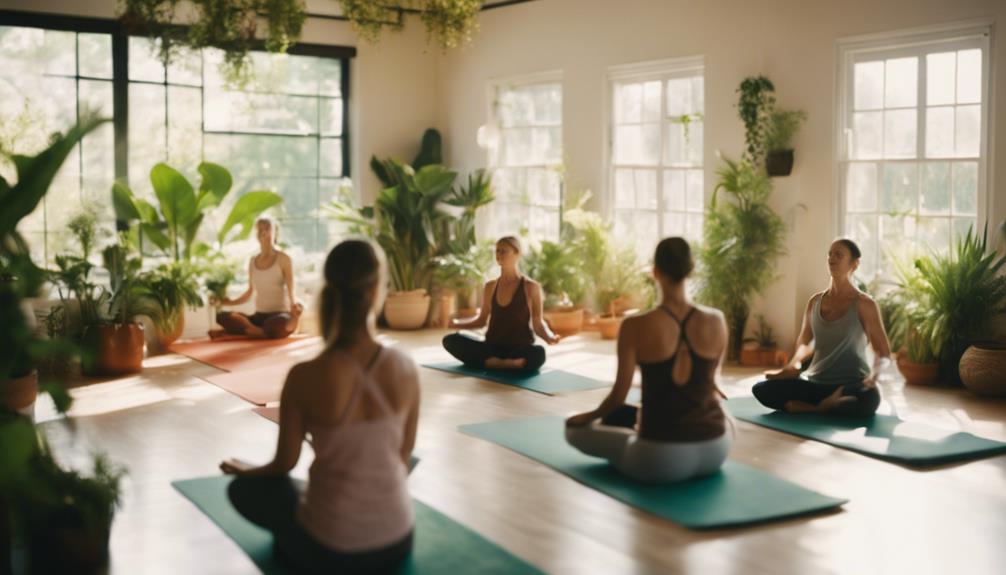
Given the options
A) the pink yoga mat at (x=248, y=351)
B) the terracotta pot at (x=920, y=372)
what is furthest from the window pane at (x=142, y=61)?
the terracotta pot at (x=920, y=372)

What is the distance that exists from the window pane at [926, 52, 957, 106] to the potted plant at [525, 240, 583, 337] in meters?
3.27

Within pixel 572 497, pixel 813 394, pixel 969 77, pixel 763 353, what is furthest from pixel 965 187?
pixel 572 497

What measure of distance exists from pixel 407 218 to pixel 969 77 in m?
4.98

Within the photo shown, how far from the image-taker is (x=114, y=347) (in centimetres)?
748

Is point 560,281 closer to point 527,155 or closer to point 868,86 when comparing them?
point 527,155

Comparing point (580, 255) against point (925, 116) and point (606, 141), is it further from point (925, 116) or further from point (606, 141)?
point (925, 116)

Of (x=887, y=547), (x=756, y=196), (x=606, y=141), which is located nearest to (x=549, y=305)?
(x=606, y=141)

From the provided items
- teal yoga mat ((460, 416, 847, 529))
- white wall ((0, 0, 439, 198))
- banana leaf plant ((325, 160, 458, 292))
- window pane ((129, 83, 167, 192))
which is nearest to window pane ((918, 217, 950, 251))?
teal yoga mat ((460, 416, 847, 529))

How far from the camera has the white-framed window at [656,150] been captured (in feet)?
29.3

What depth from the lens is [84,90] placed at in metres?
9.33

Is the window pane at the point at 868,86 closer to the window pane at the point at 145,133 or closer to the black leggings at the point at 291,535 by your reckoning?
the black leggings at the point at 291,535

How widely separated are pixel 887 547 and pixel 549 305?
227 inches

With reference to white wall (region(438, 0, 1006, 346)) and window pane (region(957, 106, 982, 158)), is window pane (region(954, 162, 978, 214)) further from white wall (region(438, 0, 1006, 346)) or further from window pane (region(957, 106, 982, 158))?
white wall (region(438, 0, 1006, 346))

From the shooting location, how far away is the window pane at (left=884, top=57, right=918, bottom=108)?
7391mm
